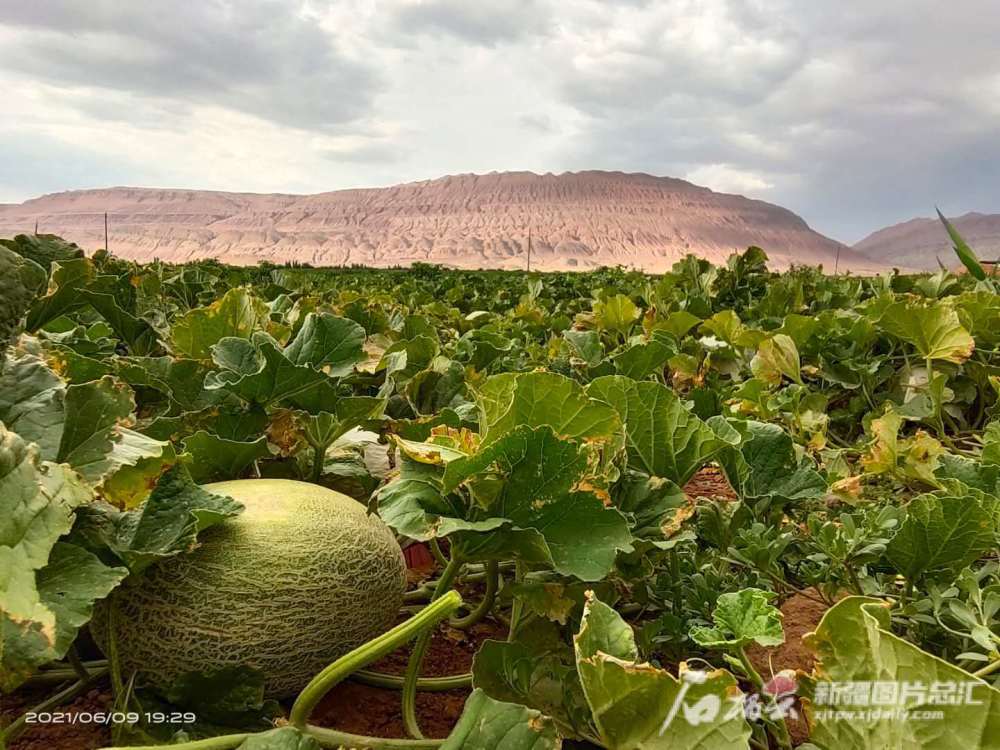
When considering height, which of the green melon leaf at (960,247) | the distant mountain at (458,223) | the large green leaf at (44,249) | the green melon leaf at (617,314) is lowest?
the green melon leaf at (617,314)

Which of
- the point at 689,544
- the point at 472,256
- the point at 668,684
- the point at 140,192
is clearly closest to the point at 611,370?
the point at 689,544

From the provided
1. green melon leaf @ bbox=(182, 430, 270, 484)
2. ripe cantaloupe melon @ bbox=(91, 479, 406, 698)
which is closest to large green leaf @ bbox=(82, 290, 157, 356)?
green melon leaf @ bbox=(182, 430, 270, 484)

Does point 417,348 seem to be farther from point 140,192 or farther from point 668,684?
point 140,192

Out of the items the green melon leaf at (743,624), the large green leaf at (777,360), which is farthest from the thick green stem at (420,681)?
the large green leaf at (777,360)

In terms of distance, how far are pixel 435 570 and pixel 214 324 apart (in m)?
0.82

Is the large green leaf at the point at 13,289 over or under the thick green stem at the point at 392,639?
over

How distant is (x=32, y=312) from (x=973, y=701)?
1.66 meters

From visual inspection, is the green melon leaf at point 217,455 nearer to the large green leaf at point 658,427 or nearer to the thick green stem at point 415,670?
the thick green stem at point 415,670

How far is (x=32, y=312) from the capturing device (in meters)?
1.53

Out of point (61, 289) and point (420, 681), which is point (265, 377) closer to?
point (61, 289)

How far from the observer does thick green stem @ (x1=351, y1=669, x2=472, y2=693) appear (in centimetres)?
123

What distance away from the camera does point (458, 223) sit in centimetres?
13838

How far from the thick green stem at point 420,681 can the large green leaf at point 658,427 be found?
1.54 feet

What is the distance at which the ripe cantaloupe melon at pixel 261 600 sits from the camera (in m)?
1.16
